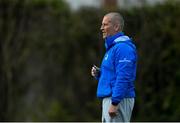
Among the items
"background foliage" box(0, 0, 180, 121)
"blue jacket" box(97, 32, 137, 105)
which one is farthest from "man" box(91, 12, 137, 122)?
"background foliage" box(0, 0, 180, 121)

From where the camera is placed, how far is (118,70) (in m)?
6.02

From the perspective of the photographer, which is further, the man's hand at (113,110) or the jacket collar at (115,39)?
the jacket collar at (115,39)

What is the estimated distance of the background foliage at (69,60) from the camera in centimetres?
1219

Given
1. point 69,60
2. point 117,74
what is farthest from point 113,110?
point 69,60

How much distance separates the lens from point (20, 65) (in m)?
12.9

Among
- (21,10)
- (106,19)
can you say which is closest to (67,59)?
(21,10)

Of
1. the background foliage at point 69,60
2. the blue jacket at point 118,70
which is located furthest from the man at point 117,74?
the background foliage at point 69,60

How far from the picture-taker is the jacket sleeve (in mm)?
5965

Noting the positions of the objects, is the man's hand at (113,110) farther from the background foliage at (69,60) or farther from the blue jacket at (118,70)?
the background foliage at (69,60)

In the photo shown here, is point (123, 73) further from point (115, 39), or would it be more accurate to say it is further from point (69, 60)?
point (69, 60)

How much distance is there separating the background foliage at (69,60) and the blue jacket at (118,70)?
5.99m

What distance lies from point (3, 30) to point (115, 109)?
23.3 feet

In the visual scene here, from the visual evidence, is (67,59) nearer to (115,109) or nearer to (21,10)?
(21,10)

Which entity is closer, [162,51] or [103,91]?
[103,91]
